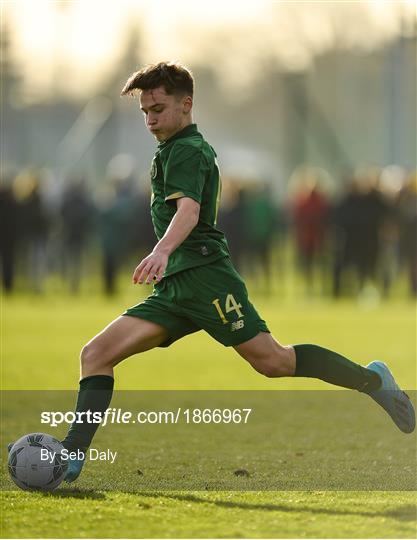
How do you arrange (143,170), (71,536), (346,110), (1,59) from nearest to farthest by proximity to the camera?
(71,536) < (1,59) < (143,170) < (346,110)

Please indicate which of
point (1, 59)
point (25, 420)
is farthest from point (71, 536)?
Answer: point (1, 59)

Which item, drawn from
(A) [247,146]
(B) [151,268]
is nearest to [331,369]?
(B) [151,268]

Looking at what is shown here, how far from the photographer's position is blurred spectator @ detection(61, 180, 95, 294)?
79.8 ft

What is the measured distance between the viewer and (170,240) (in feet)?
20.8

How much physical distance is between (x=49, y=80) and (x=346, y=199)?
27323mm

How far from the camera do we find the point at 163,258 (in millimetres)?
6246

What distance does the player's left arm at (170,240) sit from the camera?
617cm

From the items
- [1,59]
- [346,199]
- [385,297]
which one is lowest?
[385,297]

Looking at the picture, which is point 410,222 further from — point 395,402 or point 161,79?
point 161,79

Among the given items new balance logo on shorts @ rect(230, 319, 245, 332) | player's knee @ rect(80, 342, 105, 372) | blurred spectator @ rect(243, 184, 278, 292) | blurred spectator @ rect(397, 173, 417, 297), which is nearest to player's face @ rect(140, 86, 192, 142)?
new balance logo on shorts @ rect(230, 319, 245, 332)

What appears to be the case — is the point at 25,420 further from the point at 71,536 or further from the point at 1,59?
the point at 1,59

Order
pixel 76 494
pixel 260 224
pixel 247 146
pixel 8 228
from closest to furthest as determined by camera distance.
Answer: pixel 76 494 < pixel 8 228 < pixel 260 224 < pixel 247 146

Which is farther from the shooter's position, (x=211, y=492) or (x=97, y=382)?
(x=97, y=382)

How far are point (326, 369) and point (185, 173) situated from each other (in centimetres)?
130
